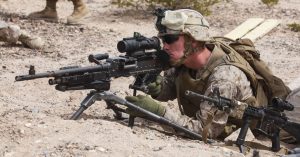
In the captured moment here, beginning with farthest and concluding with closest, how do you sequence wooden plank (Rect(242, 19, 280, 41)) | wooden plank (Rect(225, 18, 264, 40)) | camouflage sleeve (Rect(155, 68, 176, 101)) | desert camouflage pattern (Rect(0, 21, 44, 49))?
wooden plank (Rect(242, 19, 280, 41))
wooden plank (Rect(225, 18, 264, 40))
desert camouflage pattern (Rect(0, 21, 44, 49))
camouflage sleeve (Rect(155, 68, 176, 101))

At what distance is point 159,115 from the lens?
4695 millimetres

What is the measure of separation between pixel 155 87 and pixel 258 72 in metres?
0.83

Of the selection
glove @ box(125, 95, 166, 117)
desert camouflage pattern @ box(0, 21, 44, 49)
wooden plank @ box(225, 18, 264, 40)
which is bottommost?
wooden plank @ box(225, 18, 264, 40)

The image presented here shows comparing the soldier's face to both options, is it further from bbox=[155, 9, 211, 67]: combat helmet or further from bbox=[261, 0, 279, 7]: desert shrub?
bbox=[261, 0, 279, 7]: desert shrub

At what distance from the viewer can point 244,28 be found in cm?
999

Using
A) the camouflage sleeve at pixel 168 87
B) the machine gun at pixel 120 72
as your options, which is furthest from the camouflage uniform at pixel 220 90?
the camouflage sleeve at pixel 168 87

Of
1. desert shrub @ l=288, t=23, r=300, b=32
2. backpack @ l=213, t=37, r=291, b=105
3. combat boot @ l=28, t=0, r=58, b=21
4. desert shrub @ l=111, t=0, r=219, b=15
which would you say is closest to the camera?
backpack @ l=213, t=37, r=291, b=105

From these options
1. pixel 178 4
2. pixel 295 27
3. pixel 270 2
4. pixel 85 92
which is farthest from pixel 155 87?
pixel 270 2

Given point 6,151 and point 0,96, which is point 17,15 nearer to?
point 0,96

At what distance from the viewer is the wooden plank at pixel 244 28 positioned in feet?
31.1

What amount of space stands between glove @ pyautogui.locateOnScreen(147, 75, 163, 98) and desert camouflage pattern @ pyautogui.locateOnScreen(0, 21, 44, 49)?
327 centimetres

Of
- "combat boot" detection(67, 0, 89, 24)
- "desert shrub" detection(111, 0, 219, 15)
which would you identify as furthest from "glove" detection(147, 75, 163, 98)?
"desert shrub" detection(111, 0, 219, 15)

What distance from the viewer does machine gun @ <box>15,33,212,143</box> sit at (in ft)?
14.1

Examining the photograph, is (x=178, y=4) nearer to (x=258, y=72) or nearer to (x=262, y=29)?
(x=262, y=29)
